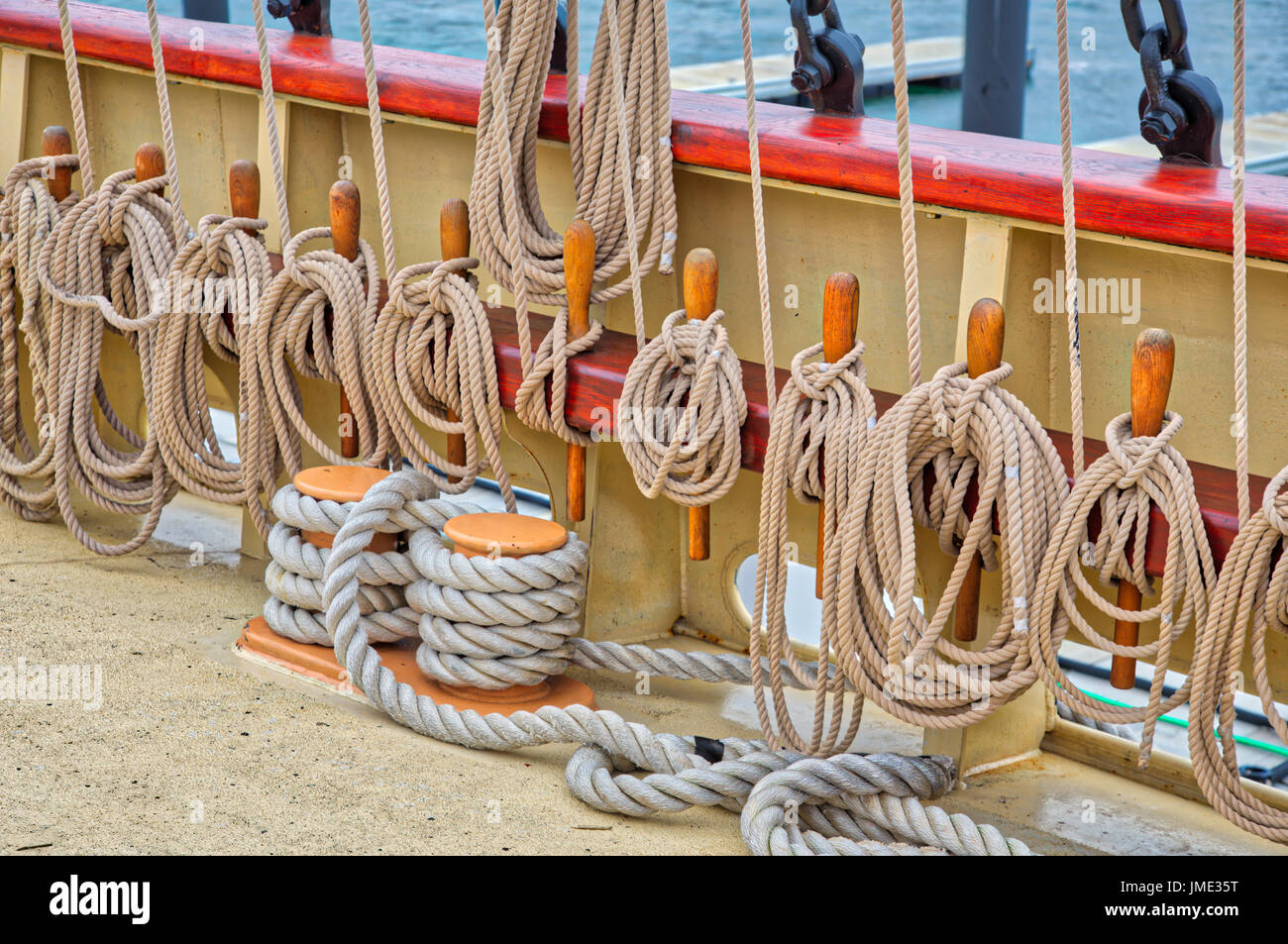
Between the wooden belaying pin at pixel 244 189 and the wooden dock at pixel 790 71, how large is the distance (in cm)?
699

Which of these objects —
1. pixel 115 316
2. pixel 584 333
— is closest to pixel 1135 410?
pixel 584 333

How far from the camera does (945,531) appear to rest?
82.9 inches

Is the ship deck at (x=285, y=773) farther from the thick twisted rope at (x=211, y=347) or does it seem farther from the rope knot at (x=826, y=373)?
the rope knot at (x=826, y=373)

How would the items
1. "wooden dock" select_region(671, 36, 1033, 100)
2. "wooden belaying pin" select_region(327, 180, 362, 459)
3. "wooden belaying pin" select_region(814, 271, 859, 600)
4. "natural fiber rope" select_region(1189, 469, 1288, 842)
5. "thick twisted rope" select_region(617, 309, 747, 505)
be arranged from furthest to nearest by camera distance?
1. "wooden dock" select_region(671, 36, 1033, 100)
2. "wooden belaying pin" select_region(327, 180, 362, 459)
3. "thick twisted rope" select_region(617, 309, 747, 505)
4. "wooden belaying pin" select_region(814, 271, 859, 600)
5. "natural fiber rope" select_region(1189, 469, 1288, 842)

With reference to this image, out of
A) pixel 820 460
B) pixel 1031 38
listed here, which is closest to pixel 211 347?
pixel 820 460

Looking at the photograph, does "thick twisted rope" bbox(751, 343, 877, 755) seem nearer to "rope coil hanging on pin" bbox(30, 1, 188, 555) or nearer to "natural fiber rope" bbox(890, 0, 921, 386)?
"natural fiber rope" bbox(890, 0, 921, 386)

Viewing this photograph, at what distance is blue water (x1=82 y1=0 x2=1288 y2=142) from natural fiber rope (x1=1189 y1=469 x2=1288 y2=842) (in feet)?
38.8

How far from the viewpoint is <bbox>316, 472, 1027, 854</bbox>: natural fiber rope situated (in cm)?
207

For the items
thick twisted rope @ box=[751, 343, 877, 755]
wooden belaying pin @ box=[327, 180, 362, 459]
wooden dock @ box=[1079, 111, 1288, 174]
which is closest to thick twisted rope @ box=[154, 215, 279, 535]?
wooden belaying pin @ box=[327, 180, 362, 459]

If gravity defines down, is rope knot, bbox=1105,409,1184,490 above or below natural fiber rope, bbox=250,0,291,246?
below

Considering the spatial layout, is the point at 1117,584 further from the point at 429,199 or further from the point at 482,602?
the point at 429,199

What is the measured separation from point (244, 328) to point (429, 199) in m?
0.52

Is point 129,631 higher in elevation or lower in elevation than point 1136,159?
lower

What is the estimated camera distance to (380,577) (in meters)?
2.47
